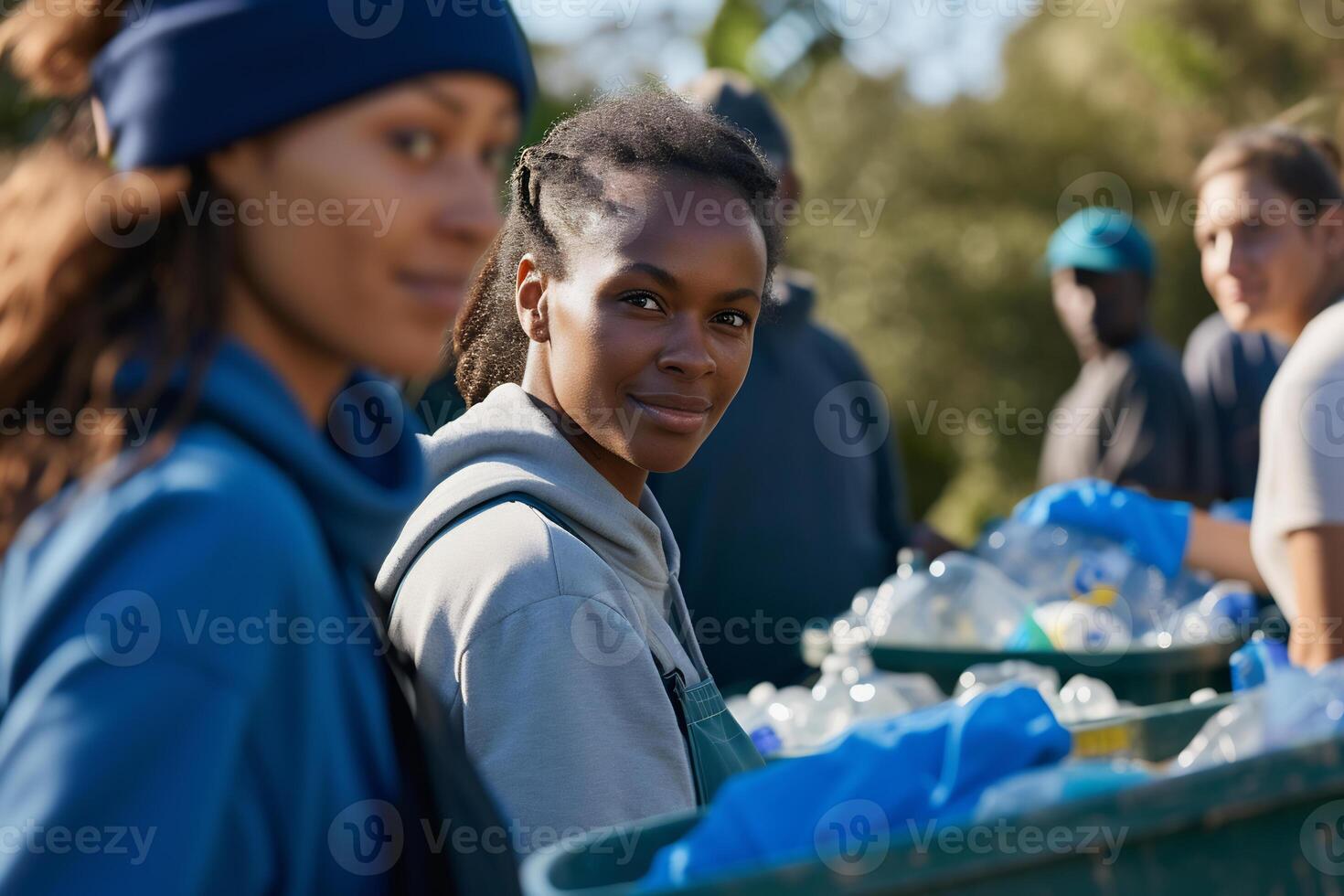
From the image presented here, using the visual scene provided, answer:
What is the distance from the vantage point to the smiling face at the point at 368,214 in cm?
Answer: 114

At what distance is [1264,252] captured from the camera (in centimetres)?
316

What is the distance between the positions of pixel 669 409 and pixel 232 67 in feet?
2.96

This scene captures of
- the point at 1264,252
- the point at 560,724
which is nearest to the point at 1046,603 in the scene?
the point at 1264,252

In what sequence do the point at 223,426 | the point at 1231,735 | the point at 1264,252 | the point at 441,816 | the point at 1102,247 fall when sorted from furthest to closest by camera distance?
1. the point at 1102,247
2. the point at 1264,252
3. the point at 1231,735
4. the point at 441,816
5. the point at 223,426

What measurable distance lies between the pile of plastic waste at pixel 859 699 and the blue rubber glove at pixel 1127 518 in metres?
0.59

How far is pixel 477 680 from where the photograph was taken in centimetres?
159

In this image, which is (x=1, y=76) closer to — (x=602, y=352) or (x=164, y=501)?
(x=602, y=352)

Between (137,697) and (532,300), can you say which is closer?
(137,697)


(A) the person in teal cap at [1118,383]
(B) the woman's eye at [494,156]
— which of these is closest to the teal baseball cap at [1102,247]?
(A) the person in teal cap at [1118,383]

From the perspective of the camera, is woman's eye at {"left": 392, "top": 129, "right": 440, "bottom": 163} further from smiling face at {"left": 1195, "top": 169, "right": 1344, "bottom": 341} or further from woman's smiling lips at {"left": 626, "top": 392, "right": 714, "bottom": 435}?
smiling face at {"left": 1195, "top": 169, "right": 1344, "bottom": 341}

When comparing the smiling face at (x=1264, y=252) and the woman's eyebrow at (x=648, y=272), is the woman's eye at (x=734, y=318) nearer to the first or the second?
the woman's eyebrow at (x=648, y=272)

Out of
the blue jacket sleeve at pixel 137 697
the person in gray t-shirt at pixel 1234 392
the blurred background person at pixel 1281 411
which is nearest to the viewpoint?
the blue jacket sleeve at pixel 137 697

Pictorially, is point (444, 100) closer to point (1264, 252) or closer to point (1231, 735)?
point (1231, 735)

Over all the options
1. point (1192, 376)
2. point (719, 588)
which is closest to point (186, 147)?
point (719, 588)
